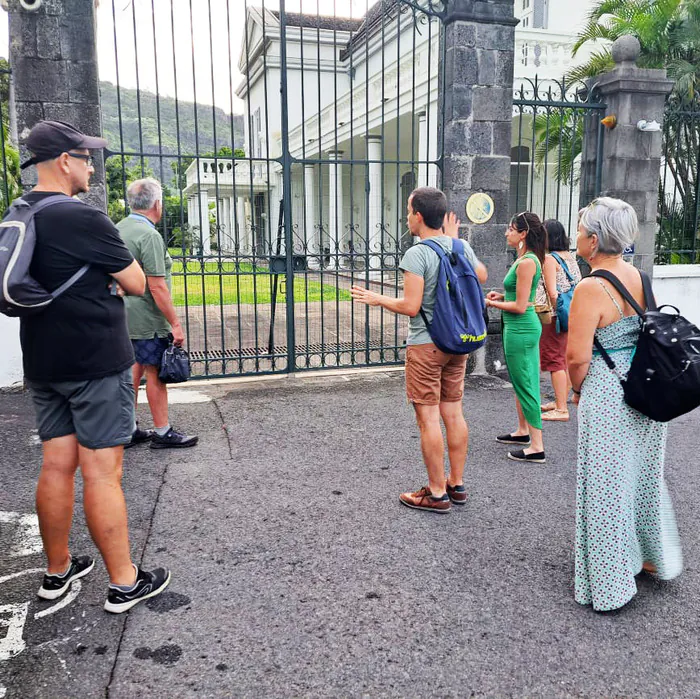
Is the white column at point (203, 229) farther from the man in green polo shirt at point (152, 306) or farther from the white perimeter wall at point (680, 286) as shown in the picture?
the white perimeter wall at point (680, 286)

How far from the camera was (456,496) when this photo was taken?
3896mm

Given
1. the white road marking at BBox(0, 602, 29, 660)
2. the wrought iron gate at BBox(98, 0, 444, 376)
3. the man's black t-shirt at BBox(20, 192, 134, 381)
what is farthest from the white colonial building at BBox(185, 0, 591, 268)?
the white road marking at BBox(0, 602, 29, 660)

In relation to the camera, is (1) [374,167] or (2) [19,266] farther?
(1) [374,167]

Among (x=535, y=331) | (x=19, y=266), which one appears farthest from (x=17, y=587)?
(x=535, y=331)

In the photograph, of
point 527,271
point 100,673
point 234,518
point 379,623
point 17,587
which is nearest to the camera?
point 100,673

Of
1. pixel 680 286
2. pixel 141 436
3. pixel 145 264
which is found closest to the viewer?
pixel 145 264

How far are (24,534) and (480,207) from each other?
16.8 feet

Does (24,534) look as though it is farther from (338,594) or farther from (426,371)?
(426,371)

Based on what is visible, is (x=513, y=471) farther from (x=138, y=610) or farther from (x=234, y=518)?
(x=138, y=610)

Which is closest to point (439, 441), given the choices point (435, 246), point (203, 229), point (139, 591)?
point (435, 246)

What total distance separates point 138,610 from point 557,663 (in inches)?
66.4

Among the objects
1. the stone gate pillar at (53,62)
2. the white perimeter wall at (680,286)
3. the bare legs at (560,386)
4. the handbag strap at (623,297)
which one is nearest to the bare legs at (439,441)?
the handbag strap at (623,297)

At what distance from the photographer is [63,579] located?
2.91m

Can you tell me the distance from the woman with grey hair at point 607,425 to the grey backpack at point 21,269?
6.88 feet
